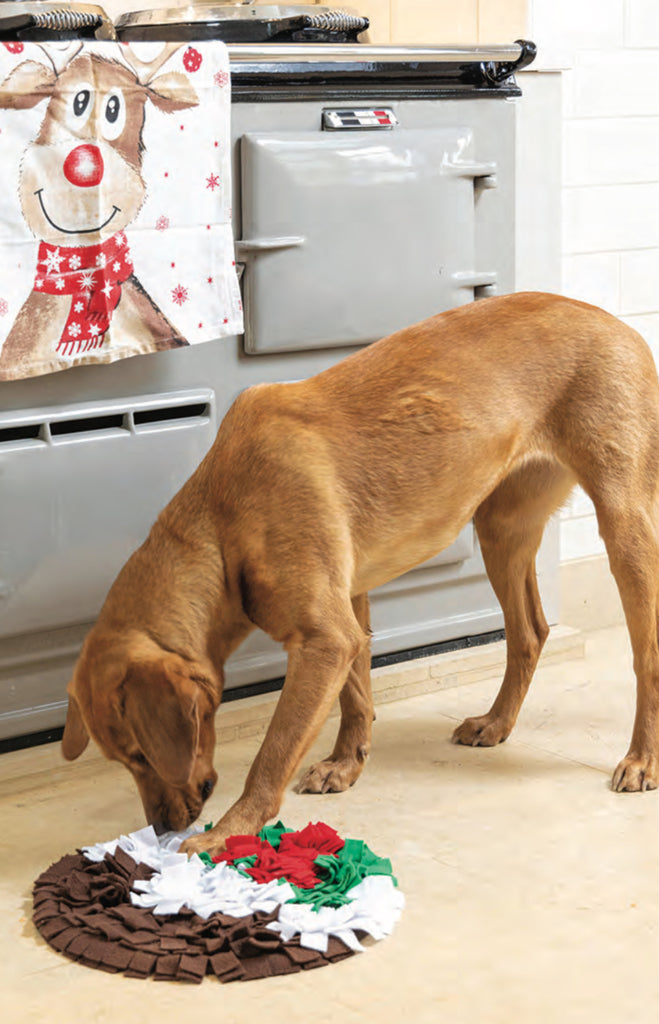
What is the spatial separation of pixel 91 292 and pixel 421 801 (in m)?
1.17

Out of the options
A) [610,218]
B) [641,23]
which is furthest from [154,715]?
[641,23]

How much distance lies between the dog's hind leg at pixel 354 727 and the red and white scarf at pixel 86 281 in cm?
75

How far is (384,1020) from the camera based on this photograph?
193 centimetres

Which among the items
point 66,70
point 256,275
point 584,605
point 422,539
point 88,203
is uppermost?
point 66,70

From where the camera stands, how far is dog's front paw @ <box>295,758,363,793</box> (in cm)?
276

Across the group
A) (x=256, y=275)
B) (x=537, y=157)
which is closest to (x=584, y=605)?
(x=537, y=157)

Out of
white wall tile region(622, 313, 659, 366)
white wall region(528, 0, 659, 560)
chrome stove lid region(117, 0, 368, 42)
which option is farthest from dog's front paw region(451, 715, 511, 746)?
chrome stove lid region(117, 0, 368, 42)

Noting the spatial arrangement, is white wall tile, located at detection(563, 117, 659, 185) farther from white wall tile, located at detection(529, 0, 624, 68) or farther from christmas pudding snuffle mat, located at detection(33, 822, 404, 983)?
christmas pudding snuffle mat, located at detection(33, 822, 404, 983)

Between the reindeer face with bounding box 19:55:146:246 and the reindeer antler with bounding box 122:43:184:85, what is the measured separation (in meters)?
0.02

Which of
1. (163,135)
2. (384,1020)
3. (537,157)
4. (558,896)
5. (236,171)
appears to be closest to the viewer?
(384,1020)

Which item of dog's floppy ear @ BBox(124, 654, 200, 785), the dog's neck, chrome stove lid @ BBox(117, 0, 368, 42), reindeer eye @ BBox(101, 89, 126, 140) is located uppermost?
chrome stove lid @ BBox(117, 0, 368, 42)

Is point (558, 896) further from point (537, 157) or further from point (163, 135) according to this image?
point (537, 157)

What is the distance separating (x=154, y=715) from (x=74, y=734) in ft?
1.05

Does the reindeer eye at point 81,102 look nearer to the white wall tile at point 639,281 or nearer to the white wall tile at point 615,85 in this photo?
the white wall tile at point 615,85
